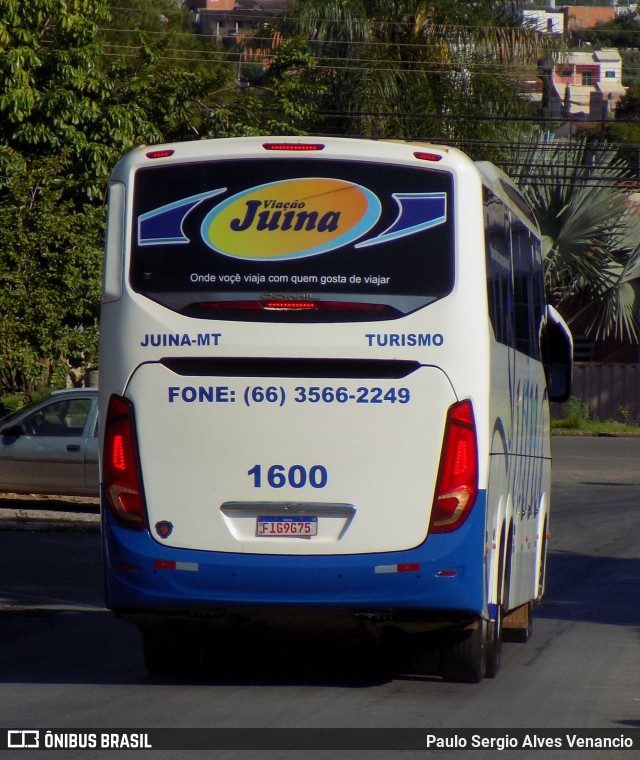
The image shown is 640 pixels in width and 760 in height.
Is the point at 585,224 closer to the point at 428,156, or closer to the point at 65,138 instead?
the point at 65,138

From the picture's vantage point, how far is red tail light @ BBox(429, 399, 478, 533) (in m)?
7.97

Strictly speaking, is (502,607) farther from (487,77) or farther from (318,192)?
(487,77)

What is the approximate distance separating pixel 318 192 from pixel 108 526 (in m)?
2.41

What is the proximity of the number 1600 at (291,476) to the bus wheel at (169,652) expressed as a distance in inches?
60.1

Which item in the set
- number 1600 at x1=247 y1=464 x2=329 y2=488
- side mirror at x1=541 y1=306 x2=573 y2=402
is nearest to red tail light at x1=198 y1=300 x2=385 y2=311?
number 1600 at x1=247 y1=464 x2=329 y2=488

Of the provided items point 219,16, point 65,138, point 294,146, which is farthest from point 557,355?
point 219,16

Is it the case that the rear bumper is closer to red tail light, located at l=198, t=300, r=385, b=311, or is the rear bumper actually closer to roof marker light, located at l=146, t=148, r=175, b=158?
red tail light, located at l=198, t=300, r=385, b=311

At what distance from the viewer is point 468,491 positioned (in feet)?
26.2

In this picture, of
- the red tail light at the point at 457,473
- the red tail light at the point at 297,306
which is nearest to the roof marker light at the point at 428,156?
the red tail light at the point at 297,306

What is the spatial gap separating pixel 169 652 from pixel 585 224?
28.1m

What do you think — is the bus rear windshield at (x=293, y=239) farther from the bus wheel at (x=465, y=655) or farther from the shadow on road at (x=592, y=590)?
the shadow on road at (x=592, y=590)

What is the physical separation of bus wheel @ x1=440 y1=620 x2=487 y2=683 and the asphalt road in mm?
75

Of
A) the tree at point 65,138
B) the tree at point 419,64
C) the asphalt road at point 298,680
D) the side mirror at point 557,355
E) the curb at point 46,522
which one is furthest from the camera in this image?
the tree at point 419,64

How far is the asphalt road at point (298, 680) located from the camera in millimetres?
7488
